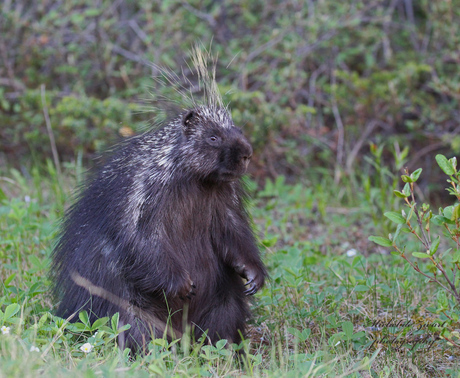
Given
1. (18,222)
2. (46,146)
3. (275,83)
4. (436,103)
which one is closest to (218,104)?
(18,222)

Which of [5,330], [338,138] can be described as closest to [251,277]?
[5,330]

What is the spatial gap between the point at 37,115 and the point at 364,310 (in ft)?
16.4

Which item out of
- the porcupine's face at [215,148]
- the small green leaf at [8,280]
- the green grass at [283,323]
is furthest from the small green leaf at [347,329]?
the small green leaf at [8,280]

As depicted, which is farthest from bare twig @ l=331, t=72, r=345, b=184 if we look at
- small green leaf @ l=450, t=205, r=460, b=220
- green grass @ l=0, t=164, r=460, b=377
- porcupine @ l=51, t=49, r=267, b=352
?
small green leaf @ l=450, t=205, r=460, b=220

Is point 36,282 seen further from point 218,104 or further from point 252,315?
point 218,104

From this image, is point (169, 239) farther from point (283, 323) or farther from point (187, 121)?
point (283, 323)

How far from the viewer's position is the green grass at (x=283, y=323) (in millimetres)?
2670

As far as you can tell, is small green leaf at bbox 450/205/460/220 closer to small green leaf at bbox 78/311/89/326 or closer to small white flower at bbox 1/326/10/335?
small green leaf at bbox 78/311/89/326

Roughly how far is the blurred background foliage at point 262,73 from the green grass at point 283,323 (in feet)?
5.52

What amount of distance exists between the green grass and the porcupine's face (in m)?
0.90

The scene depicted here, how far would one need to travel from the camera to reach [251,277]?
3543mm

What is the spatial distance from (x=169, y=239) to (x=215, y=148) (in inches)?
22.4

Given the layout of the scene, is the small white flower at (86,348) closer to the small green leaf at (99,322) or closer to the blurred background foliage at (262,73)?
the small green leaf at (99,322)

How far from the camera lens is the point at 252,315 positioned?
376cm
